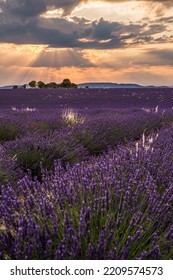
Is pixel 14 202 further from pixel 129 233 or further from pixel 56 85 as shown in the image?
pixel 56 85

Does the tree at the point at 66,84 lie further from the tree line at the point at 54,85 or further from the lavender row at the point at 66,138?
the lavender row at the point at 66,138

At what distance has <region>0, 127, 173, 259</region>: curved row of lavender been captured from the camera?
173cm

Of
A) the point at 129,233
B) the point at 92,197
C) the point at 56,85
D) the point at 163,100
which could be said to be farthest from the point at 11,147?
the point at 56,85

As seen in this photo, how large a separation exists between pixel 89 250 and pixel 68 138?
13.0 ft

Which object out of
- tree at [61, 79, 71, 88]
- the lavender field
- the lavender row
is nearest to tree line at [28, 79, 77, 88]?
tree at [61, 79, 71, 88]

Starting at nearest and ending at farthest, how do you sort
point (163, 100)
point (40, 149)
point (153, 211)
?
point (153, 211)
point (40, 149)
point (163, 100)

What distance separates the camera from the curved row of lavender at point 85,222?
173 centimetres

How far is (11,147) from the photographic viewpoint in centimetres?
495

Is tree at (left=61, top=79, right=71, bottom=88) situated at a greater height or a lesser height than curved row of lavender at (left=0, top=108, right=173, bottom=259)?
greater

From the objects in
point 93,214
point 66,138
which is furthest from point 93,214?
point 66,138

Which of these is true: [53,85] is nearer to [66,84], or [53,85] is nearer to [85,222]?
[66,84]

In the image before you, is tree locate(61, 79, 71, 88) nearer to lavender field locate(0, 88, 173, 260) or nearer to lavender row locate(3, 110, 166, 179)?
lavender row locate(3, 110, 166, 179)
